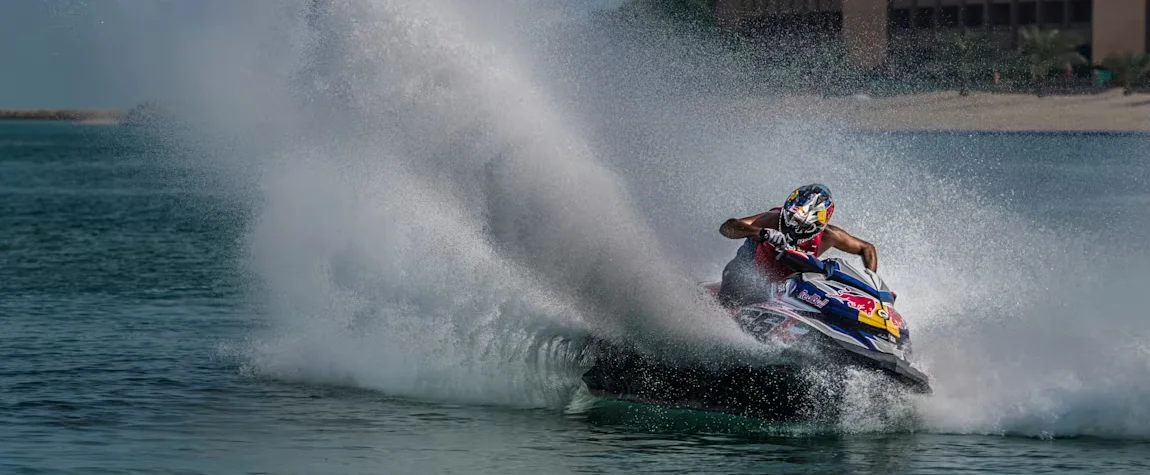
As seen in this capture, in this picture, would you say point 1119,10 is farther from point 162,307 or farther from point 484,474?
point 484,474

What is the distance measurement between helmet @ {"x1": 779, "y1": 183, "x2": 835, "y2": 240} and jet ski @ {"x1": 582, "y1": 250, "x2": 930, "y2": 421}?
0.38 meters

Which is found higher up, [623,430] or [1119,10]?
[1119,10]

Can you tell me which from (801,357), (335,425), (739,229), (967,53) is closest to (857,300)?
(801,357)

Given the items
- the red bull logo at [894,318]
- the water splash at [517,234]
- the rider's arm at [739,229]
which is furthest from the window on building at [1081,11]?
the red bull logo at [894,318]

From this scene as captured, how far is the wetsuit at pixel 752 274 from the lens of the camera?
13.1 meters

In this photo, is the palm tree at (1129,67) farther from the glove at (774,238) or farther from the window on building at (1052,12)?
the glove at (774,238)

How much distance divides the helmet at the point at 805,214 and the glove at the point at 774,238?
0.33 m

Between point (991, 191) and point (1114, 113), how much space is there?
30861mm

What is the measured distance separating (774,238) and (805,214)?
47cm

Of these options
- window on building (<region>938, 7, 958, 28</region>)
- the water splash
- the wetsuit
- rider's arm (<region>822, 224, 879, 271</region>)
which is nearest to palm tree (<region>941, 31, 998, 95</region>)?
window on building (<region>938, 7, 958, 28</region>)

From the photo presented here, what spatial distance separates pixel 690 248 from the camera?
17.1 metres

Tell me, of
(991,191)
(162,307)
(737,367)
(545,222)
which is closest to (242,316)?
(162,307)

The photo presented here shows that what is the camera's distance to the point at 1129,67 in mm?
72438

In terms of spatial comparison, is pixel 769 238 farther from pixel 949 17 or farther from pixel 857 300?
pixel 949 17
